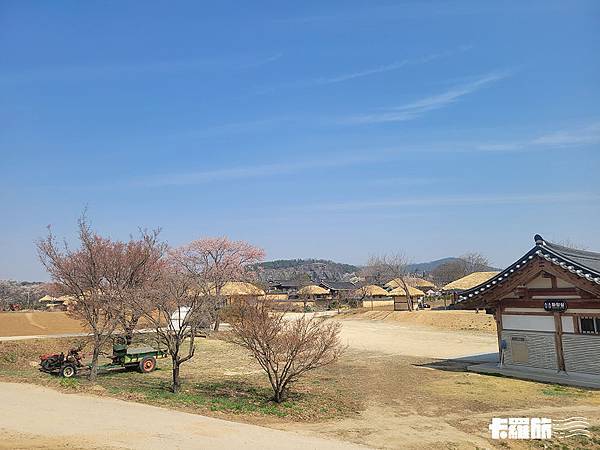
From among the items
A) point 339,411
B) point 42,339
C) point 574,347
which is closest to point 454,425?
point 339,411

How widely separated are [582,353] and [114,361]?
57.4 ft

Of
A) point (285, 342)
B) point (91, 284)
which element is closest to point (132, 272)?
point (91, 284)

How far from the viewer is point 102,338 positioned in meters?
18.5

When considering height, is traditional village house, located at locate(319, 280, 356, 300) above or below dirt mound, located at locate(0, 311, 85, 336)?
above

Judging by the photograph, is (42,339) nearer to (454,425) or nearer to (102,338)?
(102,338)

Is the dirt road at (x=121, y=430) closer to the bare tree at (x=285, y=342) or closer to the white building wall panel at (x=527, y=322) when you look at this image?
the bare tree at (x=285, y=342)

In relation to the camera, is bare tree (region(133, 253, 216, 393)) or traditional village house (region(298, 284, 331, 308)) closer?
bare tree (region(133, 253, 216, 393))

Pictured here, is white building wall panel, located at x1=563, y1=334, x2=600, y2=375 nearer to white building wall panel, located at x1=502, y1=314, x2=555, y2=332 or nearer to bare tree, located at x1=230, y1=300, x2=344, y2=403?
white building wall panel, located at x1=502, y1=314, x2=555, y2=332

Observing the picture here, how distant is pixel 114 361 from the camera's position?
19.6m

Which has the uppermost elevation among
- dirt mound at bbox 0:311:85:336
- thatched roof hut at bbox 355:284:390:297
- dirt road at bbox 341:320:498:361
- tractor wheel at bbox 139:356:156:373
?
thatched roof hut at bbox 355:284:390:297

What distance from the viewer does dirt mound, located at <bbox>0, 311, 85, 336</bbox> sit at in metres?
35.2

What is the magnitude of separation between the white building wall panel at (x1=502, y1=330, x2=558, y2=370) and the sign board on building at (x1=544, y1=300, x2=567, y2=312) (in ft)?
3.11

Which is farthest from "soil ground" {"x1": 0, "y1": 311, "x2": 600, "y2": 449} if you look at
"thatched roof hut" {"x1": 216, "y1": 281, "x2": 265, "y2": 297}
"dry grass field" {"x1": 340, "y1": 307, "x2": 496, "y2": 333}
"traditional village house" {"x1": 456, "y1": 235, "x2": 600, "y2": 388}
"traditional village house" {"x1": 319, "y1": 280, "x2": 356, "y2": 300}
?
"traditional village house" {"x1": 319, "y1": 280, "x2": 356, "y2": 300}

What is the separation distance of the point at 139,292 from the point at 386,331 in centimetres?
2394
